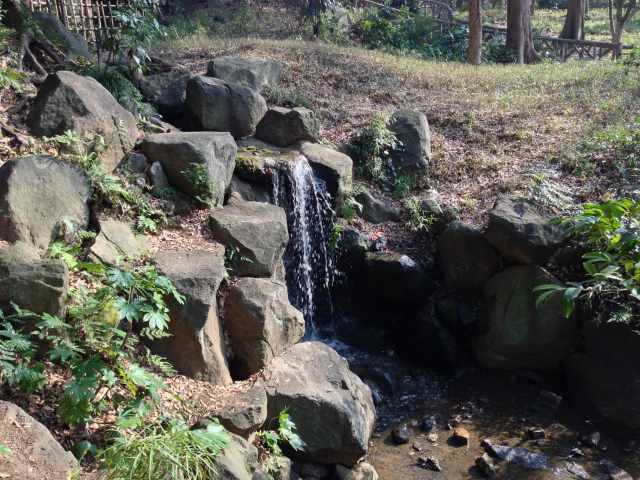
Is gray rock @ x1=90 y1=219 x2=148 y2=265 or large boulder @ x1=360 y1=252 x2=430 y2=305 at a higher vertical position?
gray rock @ x1=90 y1=219 x2=148 y2=265

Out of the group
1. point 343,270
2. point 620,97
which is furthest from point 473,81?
point 343,270

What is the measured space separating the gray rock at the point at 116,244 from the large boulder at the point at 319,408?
1629 mm

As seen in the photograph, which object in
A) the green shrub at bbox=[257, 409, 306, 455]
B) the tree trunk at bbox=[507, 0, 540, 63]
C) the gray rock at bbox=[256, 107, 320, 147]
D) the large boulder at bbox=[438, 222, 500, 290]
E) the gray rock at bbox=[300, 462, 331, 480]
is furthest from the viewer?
the tree trunk at bbox=[507, 0, 540, 63]

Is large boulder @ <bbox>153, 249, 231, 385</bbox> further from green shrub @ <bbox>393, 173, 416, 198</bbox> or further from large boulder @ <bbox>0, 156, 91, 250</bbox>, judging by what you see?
green shrub @ <bbox>393, 173, 416, 198</bbox>

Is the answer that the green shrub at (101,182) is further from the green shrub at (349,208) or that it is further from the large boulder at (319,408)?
the green shrub at (349,208)

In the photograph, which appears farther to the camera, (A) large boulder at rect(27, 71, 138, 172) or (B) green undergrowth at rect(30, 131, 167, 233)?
(A) large boulder at rect(27, 71, 138, 172)

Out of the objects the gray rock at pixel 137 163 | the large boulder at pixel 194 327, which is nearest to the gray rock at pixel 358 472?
the large boulder at pixel 194 327

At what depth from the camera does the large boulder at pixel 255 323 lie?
6.19 meters

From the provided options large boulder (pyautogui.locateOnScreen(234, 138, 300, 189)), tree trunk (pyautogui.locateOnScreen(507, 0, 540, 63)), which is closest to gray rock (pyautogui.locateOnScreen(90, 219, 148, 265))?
large boulder (pyautogui.locateOnScreen(234, 138, 300, 189))

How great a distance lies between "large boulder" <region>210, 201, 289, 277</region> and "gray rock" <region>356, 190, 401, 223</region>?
2.35 m

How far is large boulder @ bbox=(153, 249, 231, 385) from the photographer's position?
565 cm

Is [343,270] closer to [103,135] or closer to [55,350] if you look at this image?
[103,135]

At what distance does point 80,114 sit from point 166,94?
2.75 metres

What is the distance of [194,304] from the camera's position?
5.66m
